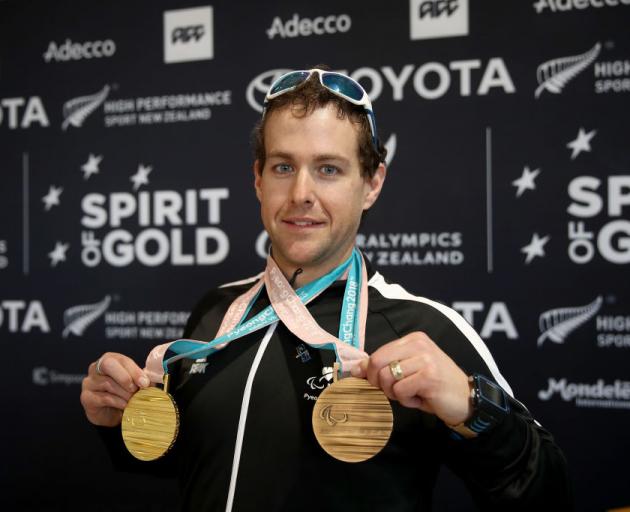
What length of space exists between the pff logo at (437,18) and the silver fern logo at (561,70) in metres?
0.33

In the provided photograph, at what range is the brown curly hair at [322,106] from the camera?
3.44 ft

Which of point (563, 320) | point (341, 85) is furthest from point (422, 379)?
point (563, 320)

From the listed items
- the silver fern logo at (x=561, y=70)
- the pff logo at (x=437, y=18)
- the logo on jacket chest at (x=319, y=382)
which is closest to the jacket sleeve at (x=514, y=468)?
the logo on jacket chest at (x=319, y=382)

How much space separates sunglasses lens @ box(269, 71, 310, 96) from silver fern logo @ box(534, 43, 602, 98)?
47.2 inches

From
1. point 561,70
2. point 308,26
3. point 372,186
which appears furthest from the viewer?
point 308,26

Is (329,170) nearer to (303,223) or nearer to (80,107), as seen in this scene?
(303,223)

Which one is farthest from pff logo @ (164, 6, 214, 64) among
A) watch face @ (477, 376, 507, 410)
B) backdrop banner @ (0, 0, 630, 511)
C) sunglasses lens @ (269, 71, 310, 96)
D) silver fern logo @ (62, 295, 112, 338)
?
watch face @ (477, 376, 507, 410)

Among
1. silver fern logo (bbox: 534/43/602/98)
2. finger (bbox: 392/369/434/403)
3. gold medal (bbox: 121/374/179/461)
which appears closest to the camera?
finger (bbox: 392/369/434/403)

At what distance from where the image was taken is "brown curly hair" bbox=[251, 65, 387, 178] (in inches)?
41.3

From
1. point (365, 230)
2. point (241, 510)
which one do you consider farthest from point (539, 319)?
point (241, 510)

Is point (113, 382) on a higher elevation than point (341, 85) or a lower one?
lower

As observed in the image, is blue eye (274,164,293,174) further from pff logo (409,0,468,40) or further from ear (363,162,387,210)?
pff logo (409,0,468,40)

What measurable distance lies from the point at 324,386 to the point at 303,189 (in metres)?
0.38

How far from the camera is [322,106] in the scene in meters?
1.05
